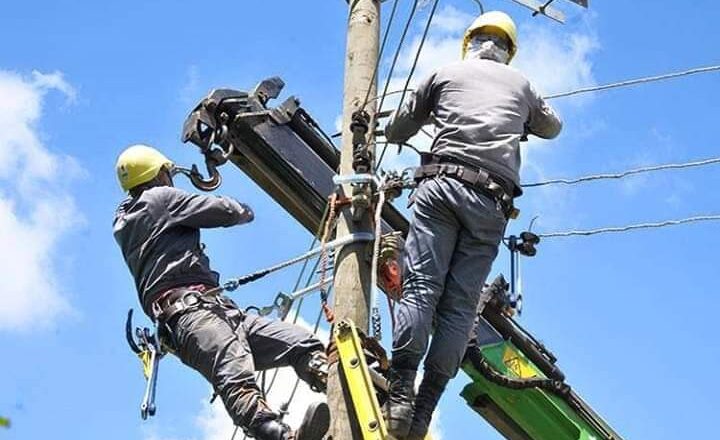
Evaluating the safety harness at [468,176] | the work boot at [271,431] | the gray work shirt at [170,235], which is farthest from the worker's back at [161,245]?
the safety harness at [468,176]

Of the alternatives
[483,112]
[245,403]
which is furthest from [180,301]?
[483,112]

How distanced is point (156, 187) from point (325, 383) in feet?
Answer: 4.51

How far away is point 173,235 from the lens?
5.45m

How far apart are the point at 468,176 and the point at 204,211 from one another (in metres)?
1.44

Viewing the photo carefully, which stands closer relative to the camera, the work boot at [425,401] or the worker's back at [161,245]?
the work boot at [425,401]

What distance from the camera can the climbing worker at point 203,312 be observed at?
4902mm

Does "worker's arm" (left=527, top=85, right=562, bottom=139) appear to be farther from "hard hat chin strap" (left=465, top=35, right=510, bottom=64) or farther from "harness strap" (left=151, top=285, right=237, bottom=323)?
"harness strap" (left=151, top=285, right=237, bottom=323)

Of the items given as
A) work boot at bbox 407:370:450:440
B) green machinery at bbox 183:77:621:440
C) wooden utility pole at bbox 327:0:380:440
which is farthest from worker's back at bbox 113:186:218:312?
work boot at bbox 407:370:450:440

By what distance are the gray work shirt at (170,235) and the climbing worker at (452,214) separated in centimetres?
106

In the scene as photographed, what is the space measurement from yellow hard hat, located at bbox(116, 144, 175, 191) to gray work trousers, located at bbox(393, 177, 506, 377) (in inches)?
67.3

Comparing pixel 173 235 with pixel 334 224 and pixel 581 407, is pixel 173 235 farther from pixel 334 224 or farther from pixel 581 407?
pixel 581 407

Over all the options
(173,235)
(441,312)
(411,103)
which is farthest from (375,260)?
(173,235)

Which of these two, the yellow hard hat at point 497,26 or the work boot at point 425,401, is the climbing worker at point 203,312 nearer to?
the work boot at point 425,401

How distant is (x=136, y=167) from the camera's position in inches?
229
